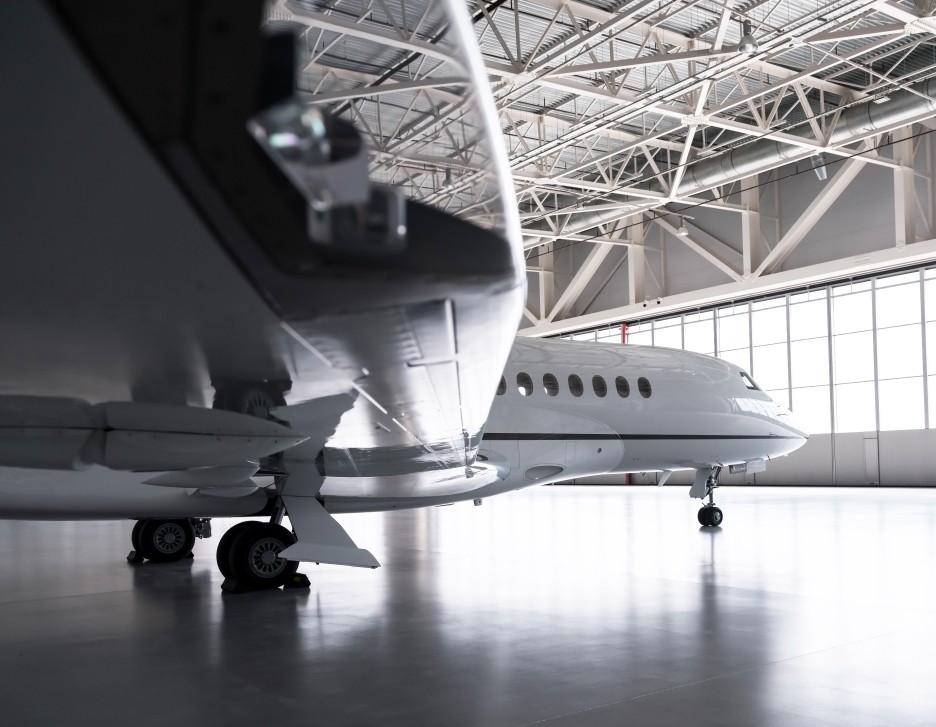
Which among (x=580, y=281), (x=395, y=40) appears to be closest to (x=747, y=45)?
(x=395, y=40)

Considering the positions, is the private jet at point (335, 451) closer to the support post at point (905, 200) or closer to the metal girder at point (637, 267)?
the support post at point (905, 200)

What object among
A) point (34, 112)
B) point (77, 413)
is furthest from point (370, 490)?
point (34, 112)

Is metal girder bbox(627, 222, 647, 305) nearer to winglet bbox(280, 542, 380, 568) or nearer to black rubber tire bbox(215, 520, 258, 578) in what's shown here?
black rubber tire bbox(215, 520, 258, 578)

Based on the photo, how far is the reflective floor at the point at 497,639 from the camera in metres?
4.20

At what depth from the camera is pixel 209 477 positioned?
655 cm

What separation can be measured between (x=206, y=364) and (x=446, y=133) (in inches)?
48.8

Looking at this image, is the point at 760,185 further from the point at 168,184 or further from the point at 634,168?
the point at 168,184

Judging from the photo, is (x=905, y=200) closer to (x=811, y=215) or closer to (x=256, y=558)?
(x=811, y=215)

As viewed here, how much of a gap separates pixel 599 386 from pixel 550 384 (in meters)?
0.90

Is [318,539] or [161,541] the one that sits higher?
[318,539]

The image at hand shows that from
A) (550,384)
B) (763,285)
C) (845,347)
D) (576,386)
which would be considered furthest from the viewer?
(845,347)

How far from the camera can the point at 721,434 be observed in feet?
41.7

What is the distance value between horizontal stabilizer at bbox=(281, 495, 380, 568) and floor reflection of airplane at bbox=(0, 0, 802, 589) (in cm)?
202

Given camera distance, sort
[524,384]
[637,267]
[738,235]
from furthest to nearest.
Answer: [637,267] → [738,235] → [524,384]
